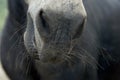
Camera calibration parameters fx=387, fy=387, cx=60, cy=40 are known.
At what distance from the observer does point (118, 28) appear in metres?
2.10

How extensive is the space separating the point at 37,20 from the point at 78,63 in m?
0.69

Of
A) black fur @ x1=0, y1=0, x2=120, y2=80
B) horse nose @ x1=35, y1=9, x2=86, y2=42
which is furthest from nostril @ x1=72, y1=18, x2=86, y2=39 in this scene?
black fur @ x1=0, y1=0, x2=120, y2=80

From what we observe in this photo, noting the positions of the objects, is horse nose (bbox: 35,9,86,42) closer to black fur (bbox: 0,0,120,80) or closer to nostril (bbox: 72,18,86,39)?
nostril (bbox: 72,18,86,39)

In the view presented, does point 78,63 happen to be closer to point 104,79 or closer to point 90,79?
point 90,79

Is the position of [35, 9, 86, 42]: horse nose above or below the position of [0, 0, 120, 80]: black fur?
above

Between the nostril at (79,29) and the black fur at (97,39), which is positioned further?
the black fur at (97,39)

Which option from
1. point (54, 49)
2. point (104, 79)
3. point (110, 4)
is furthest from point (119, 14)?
point (54, 49)

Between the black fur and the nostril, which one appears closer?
the nostril

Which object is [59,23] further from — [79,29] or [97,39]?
[97,39]

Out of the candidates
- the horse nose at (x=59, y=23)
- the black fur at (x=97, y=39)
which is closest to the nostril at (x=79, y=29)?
the horse nose at (x=59, y=23)

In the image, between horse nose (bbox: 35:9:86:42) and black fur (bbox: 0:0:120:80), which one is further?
black fur (bbox: 0:0:120:80)

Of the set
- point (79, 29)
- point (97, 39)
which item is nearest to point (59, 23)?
point (79, 29)

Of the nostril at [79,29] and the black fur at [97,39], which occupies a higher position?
the nostril at [79,29]

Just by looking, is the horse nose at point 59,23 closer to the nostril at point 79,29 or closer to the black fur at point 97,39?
the nostril at point 79,29
